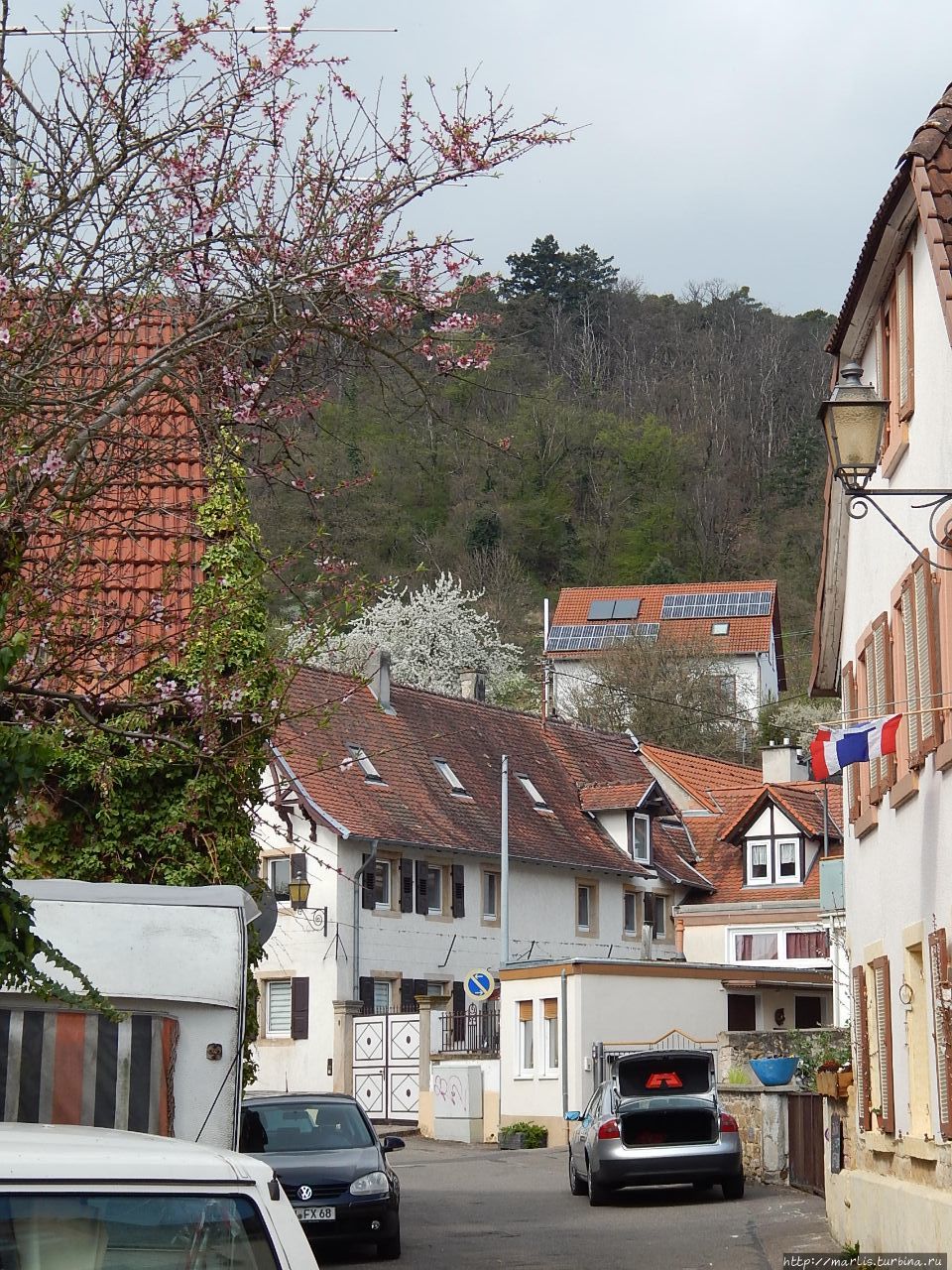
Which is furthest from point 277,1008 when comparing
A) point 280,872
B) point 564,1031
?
point 564,1031

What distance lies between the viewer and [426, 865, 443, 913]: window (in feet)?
146

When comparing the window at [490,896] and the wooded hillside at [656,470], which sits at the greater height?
the wooded hillside at [656,470]

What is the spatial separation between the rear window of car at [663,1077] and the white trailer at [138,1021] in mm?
13744

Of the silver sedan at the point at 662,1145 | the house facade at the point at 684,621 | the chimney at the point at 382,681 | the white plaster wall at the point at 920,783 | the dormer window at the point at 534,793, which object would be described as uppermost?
the house facade at the point at 684,621

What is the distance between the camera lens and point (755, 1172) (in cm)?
2541

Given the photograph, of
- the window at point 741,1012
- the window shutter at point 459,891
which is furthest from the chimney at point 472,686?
the window at point 741,1012

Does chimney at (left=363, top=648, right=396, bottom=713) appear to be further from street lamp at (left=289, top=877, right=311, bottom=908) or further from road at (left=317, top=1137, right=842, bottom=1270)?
road at (left=317, top=1137, right=842, bottom=1270)

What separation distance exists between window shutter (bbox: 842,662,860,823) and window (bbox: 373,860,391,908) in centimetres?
2467

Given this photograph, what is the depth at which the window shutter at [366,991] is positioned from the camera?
41.9 m

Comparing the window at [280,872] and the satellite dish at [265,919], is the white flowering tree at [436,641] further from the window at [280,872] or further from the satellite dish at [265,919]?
the satellite dish at [265,919]

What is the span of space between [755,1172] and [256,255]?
1894 centimetres

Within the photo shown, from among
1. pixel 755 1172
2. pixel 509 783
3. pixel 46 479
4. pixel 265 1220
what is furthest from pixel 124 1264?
pixel 509 783

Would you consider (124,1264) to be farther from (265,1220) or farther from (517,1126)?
(517,1126)

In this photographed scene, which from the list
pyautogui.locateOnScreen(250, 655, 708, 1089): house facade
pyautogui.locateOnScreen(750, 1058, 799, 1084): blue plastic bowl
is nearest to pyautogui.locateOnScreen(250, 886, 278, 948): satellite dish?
pyautogui.locateOnScreen(750, 1058, 799, 1084): blue plastic bowl
